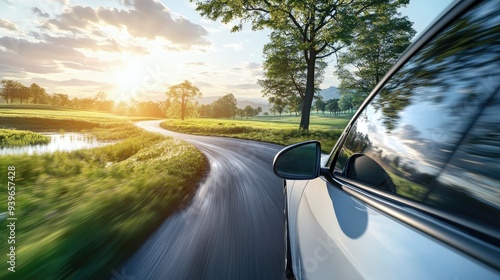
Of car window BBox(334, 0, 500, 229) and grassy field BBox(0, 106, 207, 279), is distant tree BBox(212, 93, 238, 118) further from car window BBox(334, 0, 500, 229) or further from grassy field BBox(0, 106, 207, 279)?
car window BBox(334, 0, 500, 229)

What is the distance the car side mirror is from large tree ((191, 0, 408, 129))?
1678 cm

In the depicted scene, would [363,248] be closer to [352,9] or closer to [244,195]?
[244,195]

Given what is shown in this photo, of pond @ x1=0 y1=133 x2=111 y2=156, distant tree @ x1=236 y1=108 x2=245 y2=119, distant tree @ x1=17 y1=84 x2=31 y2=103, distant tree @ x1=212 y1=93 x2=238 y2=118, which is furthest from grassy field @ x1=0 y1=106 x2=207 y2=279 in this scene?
distant tree @ x1=236 y1=108 x2=245 y2=119

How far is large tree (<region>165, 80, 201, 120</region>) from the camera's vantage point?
71188 millimetres

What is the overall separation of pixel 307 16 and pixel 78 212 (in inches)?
784

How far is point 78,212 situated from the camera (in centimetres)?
400

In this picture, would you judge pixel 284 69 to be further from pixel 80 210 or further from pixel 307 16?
pixel 80 210

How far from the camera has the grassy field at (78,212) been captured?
114 inches

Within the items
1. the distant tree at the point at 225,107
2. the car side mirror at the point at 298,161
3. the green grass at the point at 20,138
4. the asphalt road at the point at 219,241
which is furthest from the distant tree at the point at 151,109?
the car side mirror at the point at 298,161

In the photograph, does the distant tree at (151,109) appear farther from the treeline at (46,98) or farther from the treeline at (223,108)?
the treeline at (46,98)

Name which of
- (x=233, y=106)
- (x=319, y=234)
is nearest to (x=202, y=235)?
(x=319, y=234)

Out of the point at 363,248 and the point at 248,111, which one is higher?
the point at 363,248

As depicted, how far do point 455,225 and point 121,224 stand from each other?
421 centimetres

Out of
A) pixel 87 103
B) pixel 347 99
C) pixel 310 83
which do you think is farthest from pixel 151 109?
pixel 310 83
